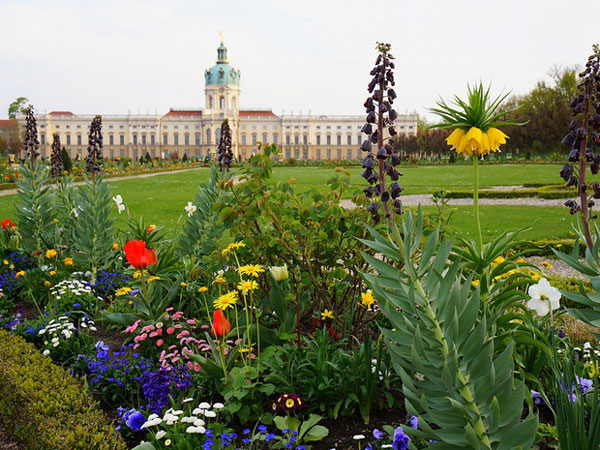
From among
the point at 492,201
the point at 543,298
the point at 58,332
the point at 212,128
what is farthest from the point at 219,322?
the point at 212,128

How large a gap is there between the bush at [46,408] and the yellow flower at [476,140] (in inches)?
72.0

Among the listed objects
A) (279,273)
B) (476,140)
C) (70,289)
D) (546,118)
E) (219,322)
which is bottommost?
(70,289)

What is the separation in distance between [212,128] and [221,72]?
855 cm

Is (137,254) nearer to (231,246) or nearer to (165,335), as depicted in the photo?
(231,246)

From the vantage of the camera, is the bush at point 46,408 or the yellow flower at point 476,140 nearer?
the bush at point 46,408

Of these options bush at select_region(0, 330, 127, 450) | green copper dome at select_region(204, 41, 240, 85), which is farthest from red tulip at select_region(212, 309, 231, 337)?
green copper dome at select_region(204, 41, 240, 85)

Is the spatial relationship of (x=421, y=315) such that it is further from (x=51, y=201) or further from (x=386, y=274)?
(x=51, y=201)

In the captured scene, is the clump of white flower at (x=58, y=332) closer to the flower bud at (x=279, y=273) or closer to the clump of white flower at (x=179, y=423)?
the clump of white flower at (x=179, y=423)

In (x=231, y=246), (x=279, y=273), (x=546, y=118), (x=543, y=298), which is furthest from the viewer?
(x=546, y=118)

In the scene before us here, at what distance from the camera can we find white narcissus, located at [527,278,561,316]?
181cm

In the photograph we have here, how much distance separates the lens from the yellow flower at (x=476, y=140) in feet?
7.36

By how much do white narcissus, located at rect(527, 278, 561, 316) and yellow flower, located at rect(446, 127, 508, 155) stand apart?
0.68 meters

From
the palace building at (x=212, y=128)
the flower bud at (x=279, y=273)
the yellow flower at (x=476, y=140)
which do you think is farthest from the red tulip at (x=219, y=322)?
the palace building at (x=212, y=128)

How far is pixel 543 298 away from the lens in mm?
1844
